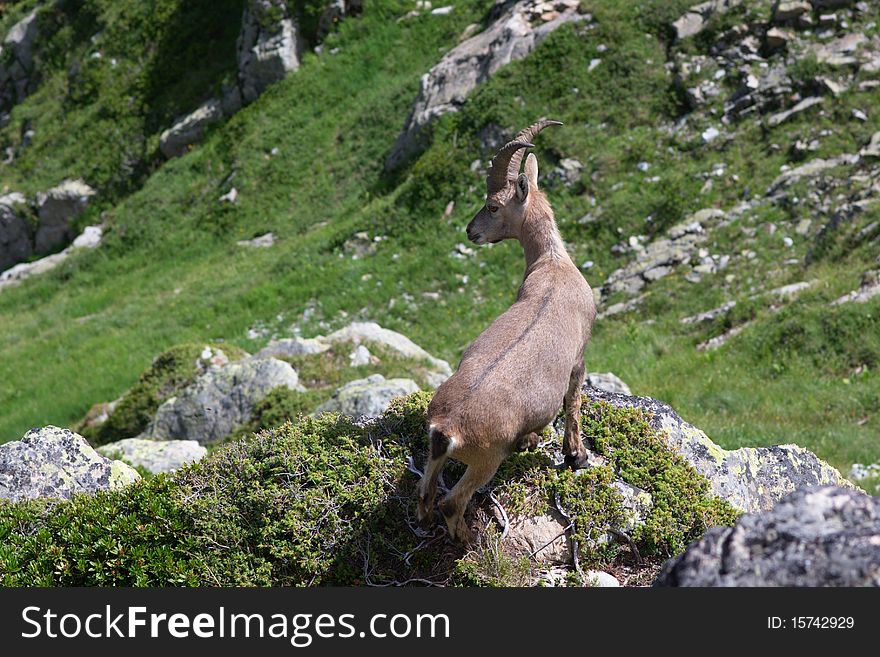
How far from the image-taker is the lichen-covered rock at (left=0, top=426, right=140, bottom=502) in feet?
30.9

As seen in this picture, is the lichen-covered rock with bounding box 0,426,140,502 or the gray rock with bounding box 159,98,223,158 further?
the gray rock with bounding box 159,98,223,158

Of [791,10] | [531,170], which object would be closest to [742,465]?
[531,170]

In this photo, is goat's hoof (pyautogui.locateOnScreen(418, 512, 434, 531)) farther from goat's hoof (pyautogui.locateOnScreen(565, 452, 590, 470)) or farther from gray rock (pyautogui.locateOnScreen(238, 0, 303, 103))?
gray rock (pyautogui.locateOnScreen(238, 0, 303, 103))

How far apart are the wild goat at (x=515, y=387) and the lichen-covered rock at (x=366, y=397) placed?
4.15 metres

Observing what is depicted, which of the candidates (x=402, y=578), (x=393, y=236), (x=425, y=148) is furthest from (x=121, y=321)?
(x=402, y=578)

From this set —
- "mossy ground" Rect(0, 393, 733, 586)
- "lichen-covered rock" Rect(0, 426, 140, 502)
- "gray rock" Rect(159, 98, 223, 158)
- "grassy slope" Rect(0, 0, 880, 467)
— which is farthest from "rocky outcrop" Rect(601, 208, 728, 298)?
"gray rock" Rect(159, 98, 223, 158)

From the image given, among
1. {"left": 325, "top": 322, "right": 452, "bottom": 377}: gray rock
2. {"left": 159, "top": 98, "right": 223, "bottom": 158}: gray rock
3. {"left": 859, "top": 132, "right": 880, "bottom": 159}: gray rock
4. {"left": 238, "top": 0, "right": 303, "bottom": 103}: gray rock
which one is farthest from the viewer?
{"left": 159, "top": 98, "right": 223, "bottom": 158}: gray rock

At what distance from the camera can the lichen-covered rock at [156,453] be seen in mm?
12891

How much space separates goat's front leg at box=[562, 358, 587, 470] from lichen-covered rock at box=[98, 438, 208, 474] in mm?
6864

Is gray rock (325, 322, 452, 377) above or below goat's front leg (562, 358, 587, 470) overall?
below

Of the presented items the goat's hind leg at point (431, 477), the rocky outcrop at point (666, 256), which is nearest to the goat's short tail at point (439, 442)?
the goat's hind leg at point (431, 477)

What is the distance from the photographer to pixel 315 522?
298 inches

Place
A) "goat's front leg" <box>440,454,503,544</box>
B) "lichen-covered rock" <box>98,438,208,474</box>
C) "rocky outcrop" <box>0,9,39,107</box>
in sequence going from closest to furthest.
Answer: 1. "goat's front leg" <box>440,454,503,544</box>
2. "lichen-covered rock" <box>98,438,208,474</box>
3. "rocky outcrop" <box>0,9,39,107</box>

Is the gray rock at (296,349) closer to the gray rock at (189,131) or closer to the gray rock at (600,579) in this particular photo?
the gray rock at (600,579)
